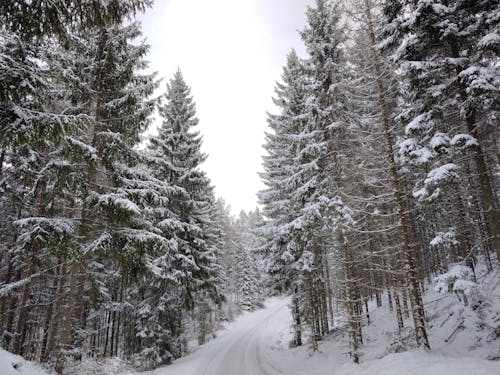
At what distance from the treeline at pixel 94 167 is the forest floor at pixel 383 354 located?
8.10ft

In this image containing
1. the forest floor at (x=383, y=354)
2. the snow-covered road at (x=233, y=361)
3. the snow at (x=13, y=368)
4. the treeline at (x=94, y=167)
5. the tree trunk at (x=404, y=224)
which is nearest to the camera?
the treeline at (x=94, y=167)

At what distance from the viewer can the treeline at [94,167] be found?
250 inches

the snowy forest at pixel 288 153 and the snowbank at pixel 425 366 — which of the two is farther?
the snowy forest at pixel 288 153

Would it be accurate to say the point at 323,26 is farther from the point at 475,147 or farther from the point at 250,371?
the point at 250,371

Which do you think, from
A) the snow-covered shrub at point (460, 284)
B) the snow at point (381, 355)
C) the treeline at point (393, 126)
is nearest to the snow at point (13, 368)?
the snow at point (381, 355)

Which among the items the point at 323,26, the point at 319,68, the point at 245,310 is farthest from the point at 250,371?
the point at 245,310

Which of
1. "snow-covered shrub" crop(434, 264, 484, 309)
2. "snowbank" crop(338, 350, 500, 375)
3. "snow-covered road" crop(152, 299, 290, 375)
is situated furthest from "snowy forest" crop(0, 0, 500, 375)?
"snow-covered road" crop(152, 299, 290, 375)

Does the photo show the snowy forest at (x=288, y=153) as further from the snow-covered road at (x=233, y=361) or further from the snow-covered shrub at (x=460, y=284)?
the snow-covered road at (x=233, y=361)

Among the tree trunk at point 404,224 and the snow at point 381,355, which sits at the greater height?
the tree trunk at point 404,224

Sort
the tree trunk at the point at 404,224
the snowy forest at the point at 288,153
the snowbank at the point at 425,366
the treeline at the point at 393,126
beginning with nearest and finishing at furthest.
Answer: the snowbank at the point at 425,366, the snowy forest at the point at 288,153, the treeline at the point at 393,126, the tree trunk at the point at 404,224

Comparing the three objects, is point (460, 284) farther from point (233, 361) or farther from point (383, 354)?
point (233, 361)

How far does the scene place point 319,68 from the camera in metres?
14.6

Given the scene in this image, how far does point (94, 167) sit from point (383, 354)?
43.3 feet

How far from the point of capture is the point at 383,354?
11320 mm
